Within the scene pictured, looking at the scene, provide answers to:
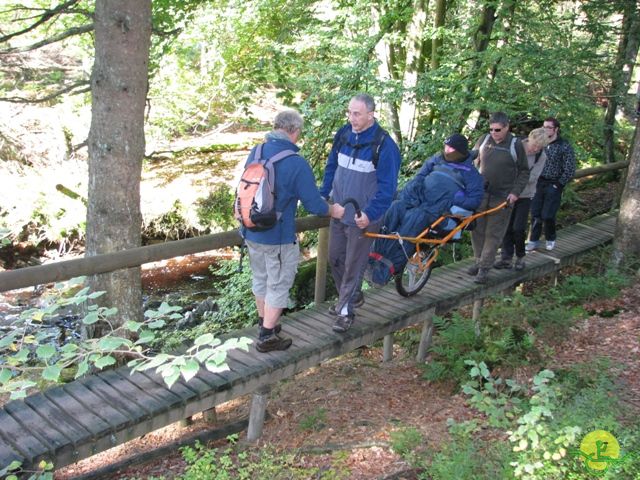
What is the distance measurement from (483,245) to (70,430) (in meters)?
4.90

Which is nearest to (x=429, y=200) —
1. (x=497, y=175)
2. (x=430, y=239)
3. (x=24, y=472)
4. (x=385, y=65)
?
(x=430, y=239)

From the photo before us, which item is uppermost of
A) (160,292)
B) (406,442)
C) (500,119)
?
(500,119)

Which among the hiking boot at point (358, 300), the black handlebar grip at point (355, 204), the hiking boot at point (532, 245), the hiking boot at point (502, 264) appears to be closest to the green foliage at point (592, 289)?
the hiking boot at point (502, 264)

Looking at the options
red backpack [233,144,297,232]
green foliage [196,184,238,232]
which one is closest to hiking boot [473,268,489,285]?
red backpack [233,144,297,232]

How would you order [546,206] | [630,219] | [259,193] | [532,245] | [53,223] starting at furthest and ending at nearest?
[53,223]
[532,245]
[546,206]
[630,219]
[259,193]

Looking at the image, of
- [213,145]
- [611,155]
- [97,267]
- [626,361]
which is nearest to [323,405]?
[97,267]

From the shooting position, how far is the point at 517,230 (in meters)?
7.09

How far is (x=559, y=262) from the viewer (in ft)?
25.1

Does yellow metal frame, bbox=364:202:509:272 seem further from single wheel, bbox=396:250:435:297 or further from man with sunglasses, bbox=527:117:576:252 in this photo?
man with sunglasses, bbox=527:117:576:252

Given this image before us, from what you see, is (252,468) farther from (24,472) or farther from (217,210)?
(217,210)

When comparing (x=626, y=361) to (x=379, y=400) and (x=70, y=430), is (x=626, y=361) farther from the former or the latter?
(x=70, y=430)

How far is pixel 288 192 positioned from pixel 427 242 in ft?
6.63

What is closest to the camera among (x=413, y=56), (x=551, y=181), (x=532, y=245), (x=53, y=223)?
(x=551, y=181)

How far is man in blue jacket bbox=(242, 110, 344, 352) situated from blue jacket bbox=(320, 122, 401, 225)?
28 centimetres
